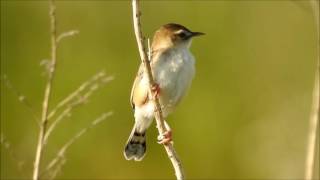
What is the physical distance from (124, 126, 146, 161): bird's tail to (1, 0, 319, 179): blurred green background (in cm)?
201

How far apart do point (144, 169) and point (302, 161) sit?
5.21ft

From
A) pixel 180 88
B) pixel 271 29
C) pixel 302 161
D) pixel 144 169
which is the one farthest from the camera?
pixel 271 29

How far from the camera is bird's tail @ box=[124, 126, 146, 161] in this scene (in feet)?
23.4

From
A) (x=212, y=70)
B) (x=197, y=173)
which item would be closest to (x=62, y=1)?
(x=212, y=70)

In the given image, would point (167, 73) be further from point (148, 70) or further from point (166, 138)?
point (148, 70)

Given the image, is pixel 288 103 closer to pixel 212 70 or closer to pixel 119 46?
pixel 212 70

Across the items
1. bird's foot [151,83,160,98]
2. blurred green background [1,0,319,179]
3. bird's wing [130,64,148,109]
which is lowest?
blurred green background [1,0,319,179]

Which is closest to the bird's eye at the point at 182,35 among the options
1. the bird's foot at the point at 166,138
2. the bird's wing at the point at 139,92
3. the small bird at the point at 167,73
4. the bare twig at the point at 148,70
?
the small bird at the point at 167,73

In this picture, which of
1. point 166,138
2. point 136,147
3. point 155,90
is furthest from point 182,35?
point 166,138

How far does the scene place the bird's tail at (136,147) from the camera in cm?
713

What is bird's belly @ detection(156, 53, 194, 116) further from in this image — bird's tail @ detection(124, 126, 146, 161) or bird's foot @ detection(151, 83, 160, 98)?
bird's tail @ detection(124, 126, 146, 161)

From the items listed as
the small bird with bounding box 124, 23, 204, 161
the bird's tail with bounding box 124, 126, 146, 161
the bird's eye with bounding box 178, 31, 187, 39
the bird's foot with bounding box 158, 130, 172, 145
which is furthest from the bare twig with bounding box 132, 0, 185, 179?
the bird's tail with bounding box 124, 126, 146, 161

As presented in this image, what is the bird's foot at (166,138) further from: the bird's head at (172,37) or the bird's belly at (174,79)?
the bird's head at (172,37)

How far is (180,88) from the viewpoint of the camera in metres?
6.41
